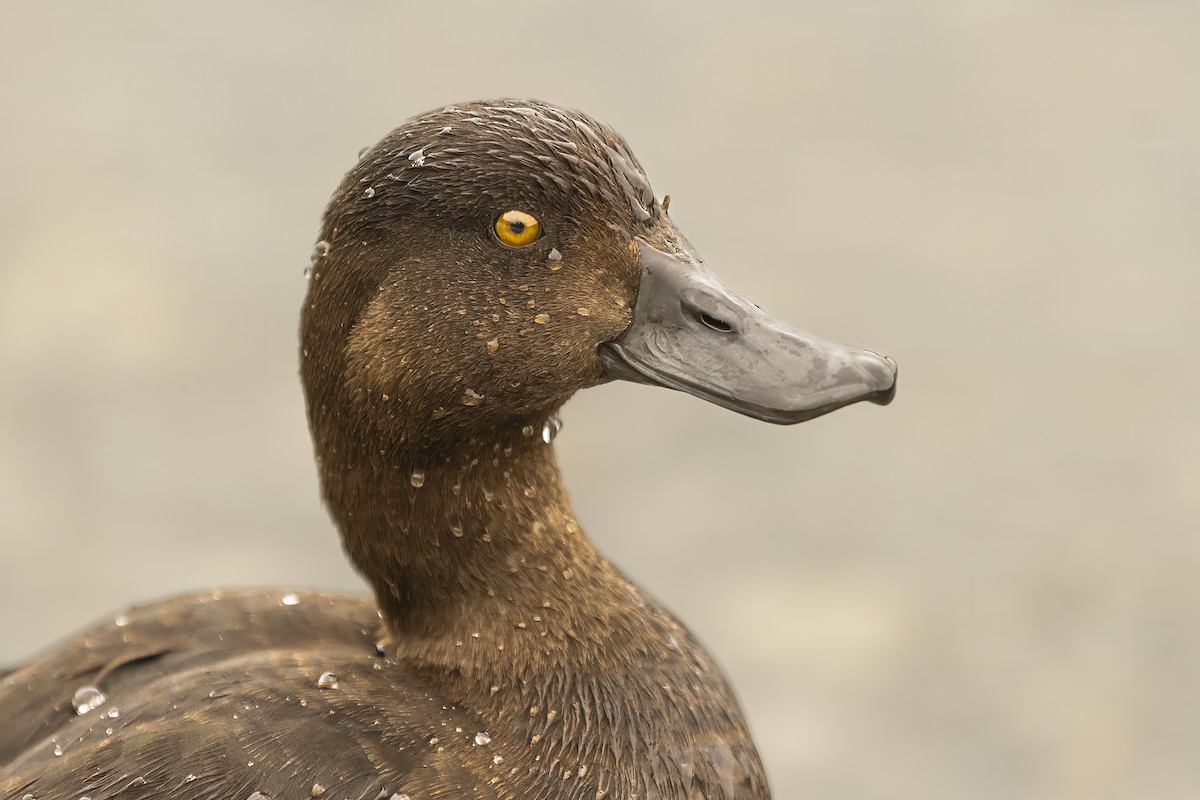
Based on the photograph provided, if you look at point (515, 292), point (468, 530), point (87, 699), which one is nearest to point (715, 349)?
point (515, 292)

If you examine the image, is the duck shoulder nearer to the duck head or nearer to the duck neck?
the duck neck

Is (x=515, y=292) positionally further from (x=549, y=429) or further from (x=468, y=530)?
(x=468, y=530)

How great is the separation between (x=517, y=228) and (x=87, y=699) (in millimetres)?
1203

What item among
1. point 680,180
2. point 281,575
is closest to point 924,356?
point 680,180

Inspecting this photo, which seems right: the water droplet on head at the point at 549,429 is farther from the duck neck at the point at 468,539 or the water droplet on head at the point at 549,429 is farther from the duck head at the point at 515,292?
the duck head at the point at 515,292

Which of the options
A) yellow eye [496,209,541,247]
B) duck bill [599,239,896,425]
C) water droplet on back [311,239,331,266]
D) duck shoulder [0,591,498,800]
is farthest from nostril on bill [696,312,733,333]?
duck shoulder [0,591,498,800]

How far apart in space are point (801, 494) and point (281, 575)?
188 cm

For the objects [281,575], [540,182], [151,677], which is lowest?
[281,575]

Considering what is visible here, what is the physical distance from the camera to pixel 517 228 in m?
2.61

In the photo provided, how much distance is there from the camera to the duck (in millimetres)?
2611

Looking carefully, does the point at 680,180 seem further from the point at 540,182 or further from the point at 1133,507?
the point at 540,182

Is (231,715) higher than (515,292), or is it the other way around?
(515,292)

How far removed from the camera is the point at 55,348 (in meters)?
6.21

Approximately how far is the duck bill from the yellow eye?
0.19 meters
